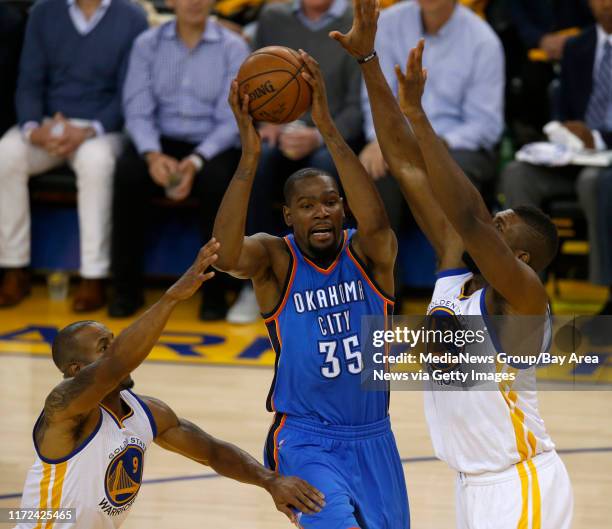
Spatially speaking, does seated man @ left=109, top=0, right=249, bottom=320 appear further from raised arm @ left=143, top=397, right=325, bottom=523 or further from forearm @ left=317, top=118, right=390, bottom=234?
forearm @ left=317, top=118, right=390, bottom=234

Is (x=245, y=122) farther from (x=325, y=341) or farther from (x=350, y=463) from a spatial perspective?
(x=350, y=463)

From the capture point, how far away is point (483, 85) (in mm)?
8727

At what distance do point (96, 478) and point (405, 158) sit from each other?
68.7 inches

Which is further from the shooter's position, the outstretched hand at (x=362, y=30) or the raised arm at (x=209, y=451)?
the raised arm at (x=209, y=451)

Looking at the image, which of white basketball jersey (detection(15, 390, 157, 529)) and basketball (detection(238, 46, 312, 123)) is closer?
white basketball jersey (detection(15, 390, 157, 529))

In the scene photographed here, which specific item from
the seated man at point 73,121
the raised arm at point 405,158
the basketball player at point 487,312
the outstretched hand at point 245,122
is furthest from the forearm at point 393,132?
the seated man at point 73,121

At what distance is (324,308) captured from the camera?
464cm

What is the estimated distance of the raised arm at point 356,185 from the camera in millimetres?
4539

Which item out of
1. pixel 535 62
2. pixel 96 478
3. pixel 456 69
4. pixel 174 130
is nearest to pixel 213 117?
pixel 174 130

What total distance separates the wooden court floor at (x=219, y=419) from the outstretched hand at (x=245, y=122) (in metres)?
1.89

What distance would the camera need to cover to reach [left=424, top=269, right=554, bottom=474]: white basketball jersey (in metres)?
4.25

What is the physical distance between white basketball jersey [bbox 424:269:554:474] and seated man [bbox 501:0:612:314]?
409 cm

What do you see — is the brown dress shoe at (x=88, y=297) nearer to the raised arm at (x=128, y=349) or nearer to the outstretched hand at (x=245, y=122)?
the outstretched hand at (x=245, y=122)

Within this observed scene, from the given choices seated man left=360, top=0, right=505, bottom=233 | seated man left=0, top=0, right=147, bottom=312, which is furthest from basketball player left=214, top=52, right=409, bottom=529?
seated man left=0, top=0, right=147, bottom=312
